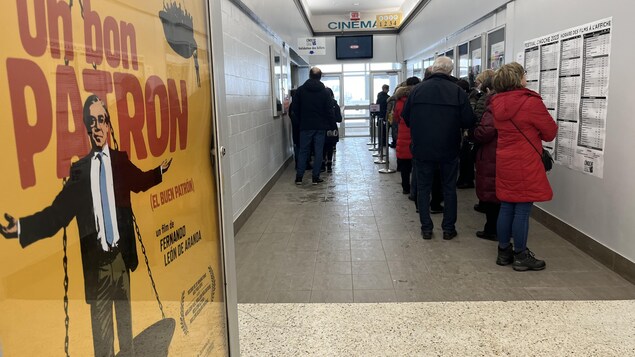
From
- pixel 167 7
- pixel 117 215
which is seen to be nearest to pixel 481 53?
pixel 167 7

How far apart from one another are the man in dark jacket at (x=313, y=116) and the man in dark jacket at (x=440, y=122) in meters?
3.02

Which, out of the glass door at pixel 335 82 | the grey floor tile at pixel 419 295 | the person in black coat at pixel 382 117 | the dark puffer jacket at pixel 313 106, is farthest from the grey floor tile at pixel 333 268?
the glass door at pixel 335 82

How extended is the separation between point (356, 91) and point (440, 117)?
38.1 ft

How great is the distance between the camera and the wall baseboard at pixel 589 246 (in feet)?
10.6

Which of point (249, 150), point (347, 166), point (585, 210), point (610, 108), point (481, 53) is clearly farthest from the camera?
point (347, 166)

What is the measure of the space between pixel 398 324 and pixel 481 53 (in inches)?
196

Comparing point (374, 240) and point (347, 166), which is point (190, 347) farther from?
point (347, 166)

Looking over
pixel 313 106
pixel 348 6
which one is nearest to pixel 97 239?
pixel 313 106

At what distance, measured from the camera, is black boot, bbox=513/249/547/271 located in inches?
136

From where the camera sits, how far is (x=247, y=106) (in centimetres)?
541

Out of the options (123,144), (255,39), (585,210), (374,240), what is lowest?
(374,240)

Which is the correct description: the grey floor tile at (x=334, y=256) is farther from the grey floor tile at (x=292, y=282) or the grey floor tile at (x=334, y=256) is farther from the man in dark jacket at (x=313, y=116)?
the man in dark jacket at (x=313, y=116)

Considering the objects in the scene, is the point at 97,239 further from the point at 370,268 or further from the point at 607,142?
the point at 607,142

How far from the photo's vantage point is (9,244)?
0.83 m
